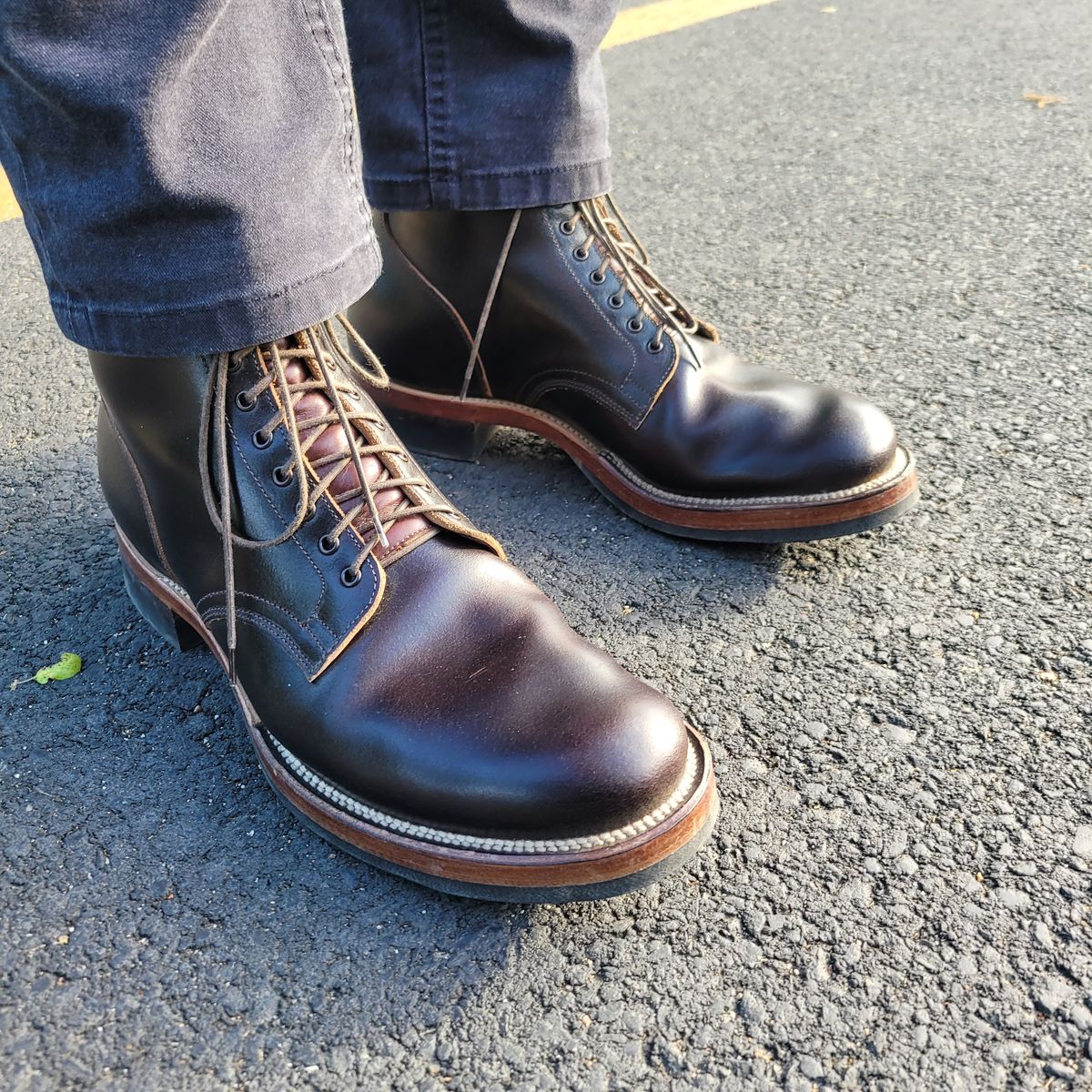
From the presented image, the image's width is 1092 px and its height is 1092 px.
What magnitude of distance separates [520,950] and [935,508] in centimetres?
97

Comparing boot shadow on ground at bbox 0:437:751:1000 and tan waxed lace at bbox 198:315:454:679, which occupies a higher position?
tan waxed lace at bbox 198:315:454:679

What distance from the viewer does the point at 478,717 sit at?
105cm

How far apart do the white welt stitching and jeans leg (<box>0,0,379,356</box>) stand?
47cm

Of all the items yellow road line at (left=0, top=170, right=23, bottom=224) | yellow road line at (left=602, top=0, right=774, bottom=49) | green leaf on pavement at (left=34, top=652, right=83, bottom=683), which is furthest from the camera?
yellow road line at (left=602, top=0, right=774, bottom=49)

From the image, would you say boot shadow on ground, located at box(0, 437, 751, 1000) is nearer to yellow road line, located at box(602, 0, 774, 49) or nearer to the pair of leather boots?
the pair of leather boots

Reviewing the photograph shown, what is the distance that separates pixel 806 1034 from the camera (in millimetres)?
948

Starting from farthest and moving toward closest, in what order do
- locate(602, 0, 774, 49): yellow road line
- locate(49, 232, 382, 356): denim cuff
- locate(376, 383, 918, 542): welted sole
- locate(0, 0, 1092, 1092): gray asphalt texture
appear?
locate(602, 0, 774, 49): yellow road line → locate(376, 383, 918, 542): welted sole → locate(49, 232, 382, 356): denim cuff → locate(0, 0, 1092, 1092): gray asphalt texture

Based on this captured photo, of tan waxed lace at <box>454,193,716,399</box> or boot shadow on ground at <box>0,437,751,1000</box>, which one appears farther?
tan waxed lace at <box>454,193,716,399</box>

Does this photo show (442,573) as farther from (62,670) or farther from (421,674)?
(62,670)

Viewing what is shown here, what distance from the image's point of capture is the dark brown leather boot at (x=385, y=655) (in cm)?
102

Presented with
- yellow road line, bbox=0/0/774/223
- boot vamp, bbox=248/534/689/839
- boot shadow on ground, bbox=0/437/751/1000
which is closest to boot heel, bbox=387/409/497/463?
boot shadow on ground, bbox=0/437/751/1000

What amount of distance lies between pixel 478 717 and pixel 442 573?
0.18m

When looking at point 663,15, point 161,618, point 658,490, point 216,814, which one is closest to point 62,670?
point 161,618

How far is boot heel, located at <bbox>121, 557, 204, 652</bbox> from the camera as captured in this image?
140 centimetres
